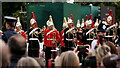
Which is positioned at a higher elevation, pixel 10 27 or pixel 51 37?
pixel 10 27

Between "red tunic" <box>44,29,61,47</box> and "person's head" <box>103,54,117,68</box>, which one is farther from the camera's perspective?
"red tunic" <box>44,29,61,47</box>

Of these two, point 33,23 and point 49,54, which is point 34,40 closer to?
point 49,54

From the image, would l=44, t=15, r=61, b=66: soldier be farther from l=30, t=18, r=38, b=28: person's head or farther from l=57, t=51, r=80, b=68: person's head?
l=57, t=51, r=80, b=68: person's head

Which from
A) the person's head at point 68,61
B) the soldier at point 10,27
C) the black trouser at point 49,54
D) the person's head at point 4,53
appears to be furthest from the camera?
the black trouser at point 49,54

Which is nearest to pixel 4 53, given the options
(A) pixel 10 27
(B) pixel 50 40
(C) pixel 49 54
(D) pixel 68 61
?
(D) pixel 68 61

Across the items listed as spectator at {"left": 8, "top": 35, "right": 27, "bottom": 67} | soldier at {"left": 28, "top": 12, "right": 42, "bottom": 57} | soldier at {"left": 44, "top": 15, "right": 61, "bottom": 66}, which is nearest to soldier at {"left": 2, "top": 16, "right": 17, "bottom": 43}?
spectator at {"left": 8, "top": 35, "right": 27, "bottom": 67}

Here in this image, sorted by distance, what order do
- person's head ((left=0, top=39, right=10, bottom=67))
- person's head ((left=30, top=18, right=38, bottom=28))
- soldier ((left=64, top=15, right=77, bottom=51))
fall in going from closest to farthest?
person's head ((left=0, top=39, right=10, bottom=67)) → person's head ((left=30, top=18, right=38, bottom=28)) → soldier ((left=64, top=15, right=77, bottom=51))

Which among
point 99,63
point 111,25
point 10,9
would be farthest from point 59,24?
point 99,63

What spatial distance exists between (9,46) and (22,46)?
0.15 metres

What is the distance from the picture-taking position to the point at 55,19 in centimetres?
2064

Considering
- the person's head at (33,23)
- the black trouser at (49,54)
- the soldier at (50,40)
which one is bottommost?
the black trouser at (49,54)

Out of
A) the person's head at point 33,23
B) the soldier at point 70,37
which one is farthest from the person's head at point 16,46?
the soldier at point 70,37

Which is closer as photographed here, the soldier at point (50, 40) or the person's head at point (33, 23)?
the soldier at point (50, 40)

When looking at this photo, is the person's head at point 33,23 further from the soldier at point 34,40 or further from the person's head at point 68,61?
the person's head at point 68,61
